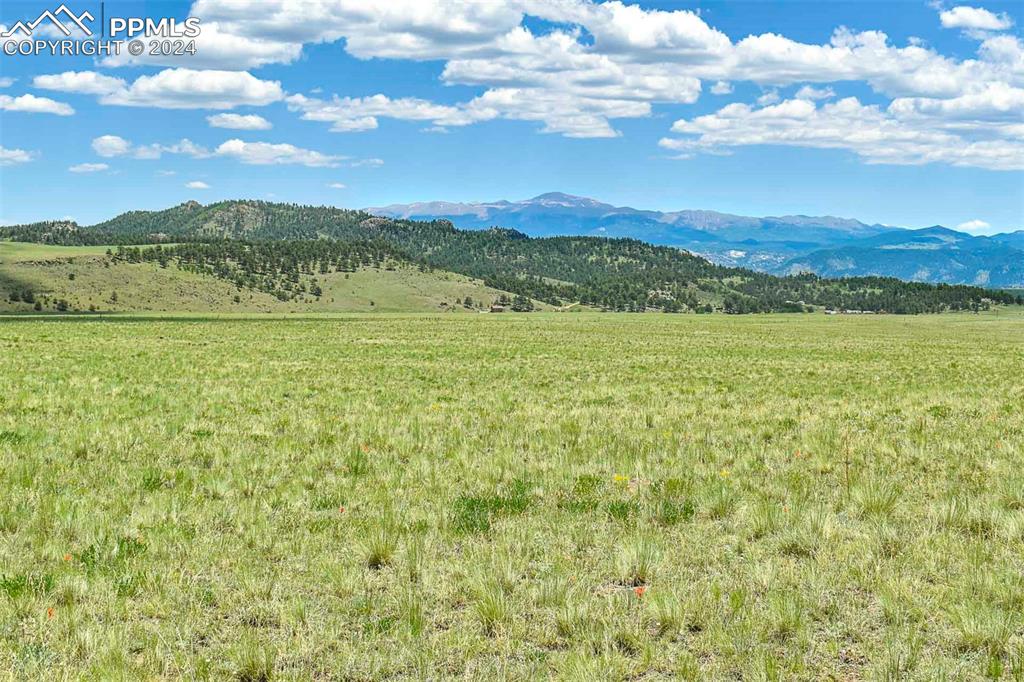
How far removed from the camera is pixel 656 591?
7402 millimetres

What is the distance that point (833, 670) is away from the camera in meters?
5.95

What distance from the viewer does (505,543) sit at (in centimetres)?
886

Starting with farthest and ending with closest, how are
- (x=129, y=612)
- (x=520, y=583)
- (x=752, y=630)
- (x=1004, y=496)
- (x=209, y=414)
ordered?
(x=209, y=414) < (x=1004, y=496) < (x=520, y=583) < (x=129, y=612) < (x=752, y=630)

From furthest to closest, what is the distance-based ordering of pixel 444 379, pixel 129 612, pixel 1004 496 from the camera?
pixel 444 379 < pixel 1004 496 < pixel 129 612

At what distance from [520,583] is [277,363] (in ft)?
98.4

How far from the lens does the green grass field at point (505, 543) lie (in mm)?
6254

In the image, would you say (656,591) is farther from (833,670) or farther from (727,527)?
(727,527)

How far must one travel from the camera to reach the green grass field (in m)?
6.25

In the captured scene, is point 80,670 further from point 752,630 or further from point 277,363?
point 277,363

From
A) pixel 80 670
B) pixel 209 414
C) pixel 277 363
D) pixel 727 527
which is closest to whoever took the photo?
pixel 80 670

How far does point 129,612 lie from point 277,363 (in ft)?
97.6

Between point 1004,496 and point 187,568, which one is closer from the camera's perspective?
point 187,568

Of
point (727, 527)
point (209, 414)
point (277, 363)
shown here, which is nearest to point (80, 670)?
point (727, 527)

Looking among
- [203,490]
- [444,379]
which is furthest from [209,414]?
[444,379]
